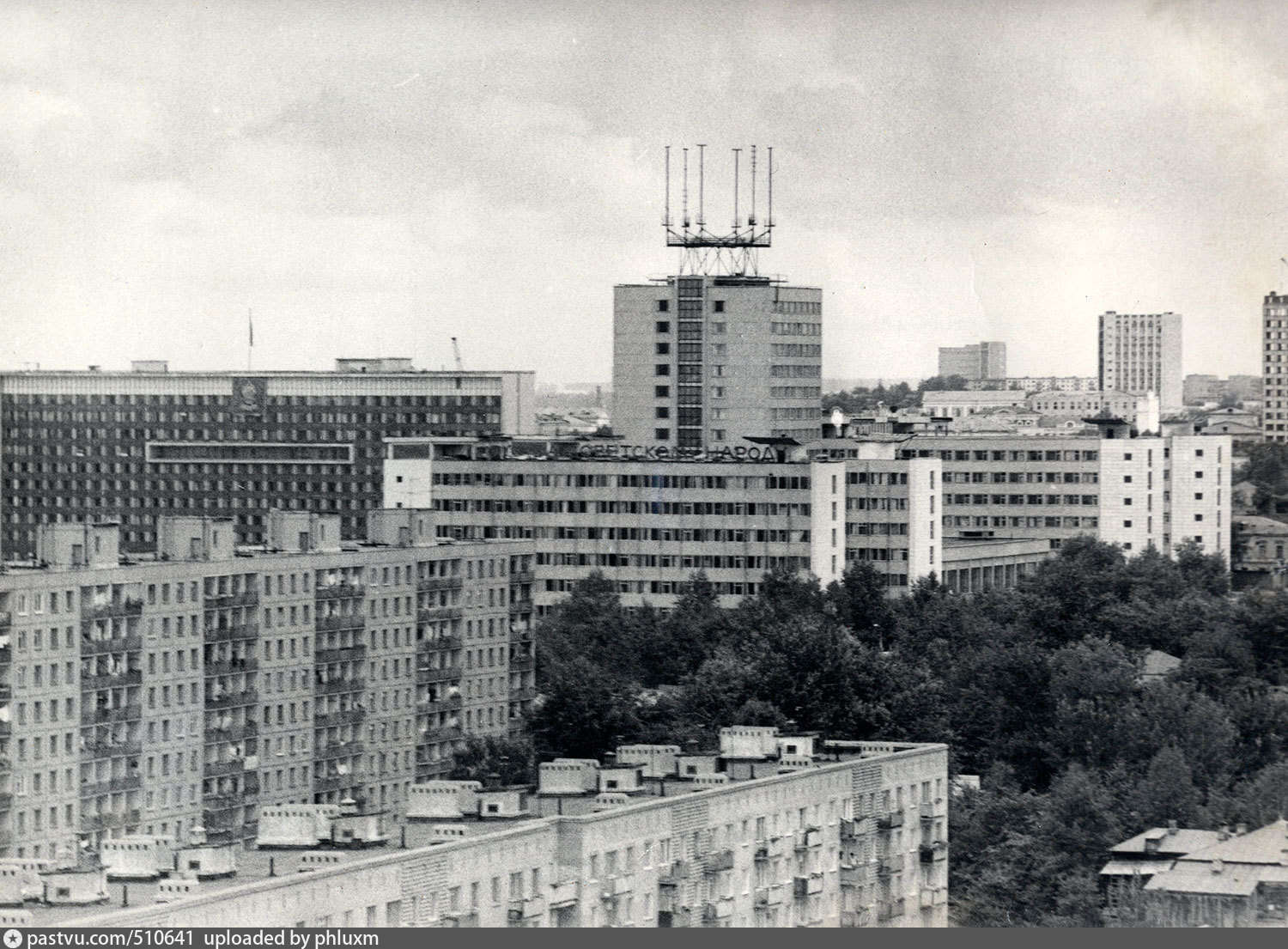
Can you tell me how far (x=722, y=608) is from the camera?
47875mm

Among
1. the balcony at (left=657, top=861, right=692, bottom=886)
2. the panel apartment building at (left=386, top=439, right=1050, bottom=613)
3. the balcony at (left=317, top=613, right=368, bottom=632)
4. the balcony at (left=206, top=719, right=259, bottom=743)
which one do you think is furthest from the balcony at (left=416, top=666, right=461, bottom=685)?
the balcony at (left=657, top=861, right=692, bottom=886)

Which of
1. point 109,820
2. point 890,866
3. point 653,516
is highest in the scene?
point 653,516

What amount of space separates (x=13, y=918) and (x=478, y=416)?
45991 mm

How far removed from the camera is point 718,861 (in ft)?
82.3

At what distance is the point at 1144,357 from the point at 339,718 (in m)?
59.9

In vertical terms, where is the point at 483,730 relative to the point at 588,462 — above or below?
below

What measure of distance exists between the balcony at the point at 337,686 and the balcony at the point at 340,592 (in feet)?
2.97

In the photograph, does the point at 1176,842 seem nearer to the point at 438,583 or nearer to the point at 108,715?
the point at 108,715

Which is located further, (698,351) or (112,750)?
(698,351)

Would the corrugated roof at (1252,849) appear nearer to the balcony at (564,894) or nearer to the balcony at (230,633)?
the balcony at (564,894)

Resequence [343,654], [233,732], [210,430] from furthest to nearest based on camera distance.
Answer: [210,430] → [343,654] → [233,732]

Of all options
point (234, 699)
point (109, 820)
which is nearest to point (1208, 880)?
point (109, 820)

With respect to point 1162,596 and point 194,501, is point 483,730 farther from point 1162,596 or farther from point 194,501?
point 194,501
